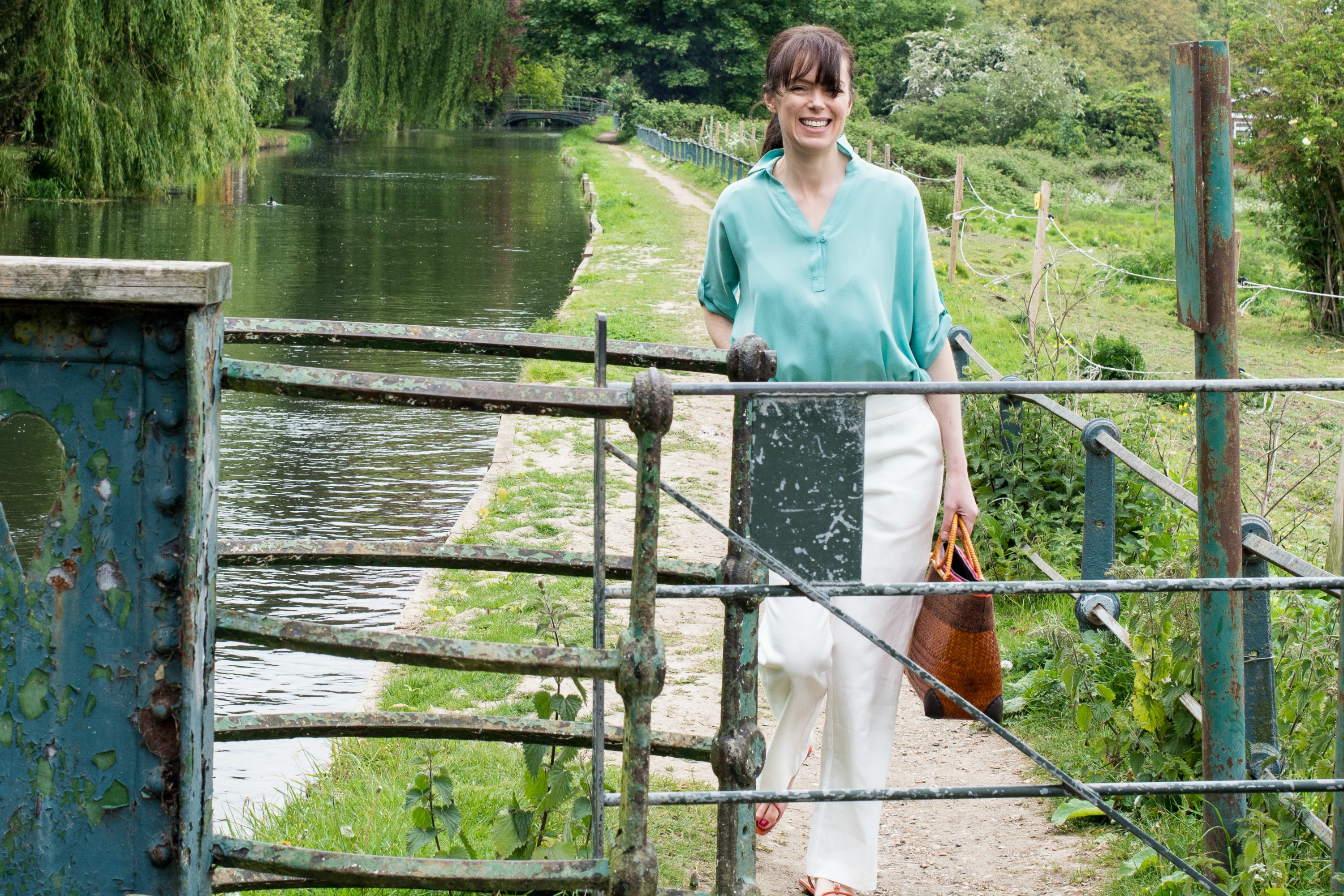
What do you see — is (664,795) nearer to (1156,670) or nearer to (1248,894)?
(1248,894)

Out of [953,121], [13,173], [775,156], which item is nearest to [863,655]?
[775,156]

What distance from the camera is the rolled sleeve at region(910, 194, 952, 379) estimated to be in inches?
115

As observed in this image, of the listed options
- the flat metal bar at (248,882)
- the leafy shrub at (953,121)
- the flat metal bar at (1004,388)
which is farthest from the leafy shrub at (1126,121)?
the flat metal bar at (248,882)

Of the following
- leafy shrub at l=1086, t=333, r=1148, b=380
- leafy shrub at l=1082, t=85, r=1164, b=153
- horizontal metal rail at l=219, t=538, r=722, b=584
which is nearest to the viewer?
horizontal metal rail at l=219, t=538, r=722, b=584

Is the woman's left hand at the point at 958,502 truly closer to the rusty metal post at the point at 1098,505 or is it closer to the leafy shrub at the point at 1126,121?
the rusty metal post at the point at 1098,505

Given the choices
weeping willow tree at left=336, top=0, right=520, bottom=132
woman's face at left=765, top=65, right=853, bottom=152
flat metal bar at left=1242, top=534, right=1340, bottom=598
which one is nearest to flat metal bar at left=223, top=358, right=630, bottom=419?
woman's face at left=765, top=65, right=853, bottom=152

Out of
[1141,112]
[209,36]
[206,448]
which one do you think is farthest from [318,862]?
[1141,112]

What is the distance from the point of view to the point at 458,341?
235 cm

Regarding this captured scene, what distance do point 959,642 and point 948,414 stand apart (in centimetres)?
51

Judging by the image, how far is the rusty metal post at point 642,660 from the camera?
1.91 meters

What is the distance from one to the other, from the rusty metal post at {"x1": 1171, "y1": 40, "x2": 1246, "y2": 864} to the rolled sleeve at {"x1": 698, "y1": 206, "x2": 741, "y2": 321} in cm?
95

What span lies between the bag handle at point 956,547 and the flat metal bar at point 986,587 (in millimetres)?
378

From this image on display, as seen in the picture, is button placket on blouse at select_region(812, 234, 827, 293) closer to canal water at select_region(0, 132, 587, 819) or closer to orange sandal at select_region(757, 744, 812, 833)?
orange sandal at select_region(757, 744, 812, 833)

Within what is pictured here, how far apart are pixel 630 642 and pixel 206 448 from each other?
0.66m
